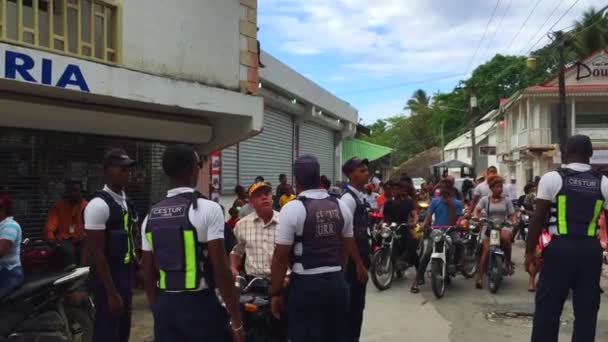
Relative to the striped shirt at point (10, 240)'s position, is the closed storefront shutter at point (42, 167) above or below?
above

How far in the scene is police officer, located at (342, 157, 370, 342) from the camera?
547 cm

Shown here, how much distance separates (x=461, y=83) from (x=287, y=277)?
6252 cm

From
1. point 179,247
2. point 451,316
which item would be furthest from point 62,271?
point 451,316

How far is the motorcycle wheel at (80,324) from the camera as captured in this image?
17.7 feet

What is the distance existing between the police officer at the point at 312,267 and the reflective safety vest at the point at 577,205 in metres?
1.94

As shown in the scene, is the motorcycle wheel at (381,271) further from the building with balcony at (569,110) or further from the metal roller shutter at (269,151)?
the building with balcony at (569,110)

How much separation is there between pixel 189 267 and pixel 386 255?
6395 millimetres

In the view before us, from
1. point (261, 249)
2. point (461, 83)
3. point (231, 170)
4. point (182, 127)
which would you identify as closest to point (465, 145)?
point (461, 83)

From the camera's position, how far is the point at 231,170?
1379 centimetres

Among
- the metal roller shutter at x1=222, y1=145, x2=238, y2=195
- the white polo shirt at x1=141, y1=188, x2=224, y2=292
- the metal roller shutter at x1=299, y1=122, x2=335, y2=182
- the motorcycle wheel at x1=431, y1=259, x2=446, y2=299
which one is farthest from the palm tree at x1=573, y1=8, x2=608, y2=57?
the white polo shirt at x1=141, y1=188, x2=224, y2=292

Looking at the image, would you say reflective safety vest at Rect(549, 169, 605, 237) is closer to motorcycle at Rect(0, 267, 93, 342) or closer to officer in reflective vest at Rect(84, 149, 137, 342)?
officer in reflective vest at Rect(84, 149, 137, 342)

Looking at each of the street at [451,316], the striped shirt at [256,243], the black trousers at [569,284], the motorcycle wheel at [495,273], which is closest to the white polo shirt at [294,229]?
the striped shirt at [256,243]

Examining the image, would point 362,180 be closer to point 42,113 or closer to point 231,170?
point 42,113

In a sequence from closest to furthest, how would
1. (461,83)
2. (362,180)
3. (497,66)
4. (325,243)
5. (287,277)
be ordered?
(325,243), (287,277), (362,180), (497,66), (461,83)
